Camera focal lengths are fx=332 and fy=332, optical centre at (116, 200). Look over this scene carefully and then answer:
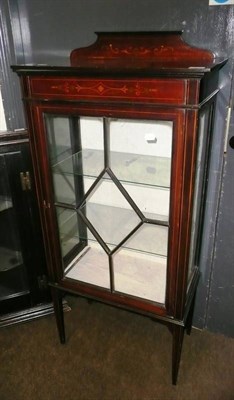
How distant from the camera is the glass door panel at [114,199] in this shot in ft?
3.80

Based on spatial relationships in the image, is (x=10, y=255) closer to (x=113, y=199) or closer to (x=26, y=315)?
(x=26, y=315)

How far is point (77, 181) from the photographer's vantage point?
129 centimetres

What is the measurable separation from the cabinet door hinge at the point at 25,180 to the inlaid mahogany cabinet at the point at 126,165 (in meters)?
0.22

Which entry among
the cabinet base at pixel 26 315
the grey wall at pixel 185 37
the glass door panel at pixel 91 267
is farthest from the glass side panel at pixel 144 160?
the cabinet base at pixel 26 315

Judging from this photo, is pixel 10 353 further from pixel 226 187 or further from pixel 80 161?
pixel 226 187

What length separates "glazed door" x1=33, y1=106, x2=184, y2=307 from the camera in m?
1.15

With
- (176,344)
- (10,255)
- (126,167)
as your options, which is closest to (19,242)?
(10,255)

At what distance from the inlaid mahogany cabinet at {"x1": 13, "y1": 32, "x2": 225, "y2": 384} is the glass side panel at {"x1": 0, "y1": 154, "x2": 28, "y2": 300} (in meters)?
0.29

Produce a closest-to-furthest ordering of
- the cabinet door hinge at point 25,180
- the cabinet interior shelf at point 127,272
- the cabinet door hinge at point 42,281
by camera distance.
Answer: the cabinet interior shelf at point 127,272 < the cabinet door hinge at point 25,180 < the cabinet door hinge at point 42,281

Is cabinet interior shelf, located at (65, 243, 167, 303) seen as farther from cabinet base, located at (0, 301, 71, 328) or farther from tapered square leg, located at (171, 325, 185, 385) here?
cabinet base, located at (0, 301, 71, 328)

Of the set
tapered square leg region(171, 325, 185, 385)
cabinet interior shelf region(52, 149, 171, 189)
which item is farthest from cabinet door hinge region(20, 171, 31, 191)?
tapered square leg region(171, 325, 185, 385)

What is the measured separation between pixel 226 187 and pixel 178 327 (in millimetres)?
550

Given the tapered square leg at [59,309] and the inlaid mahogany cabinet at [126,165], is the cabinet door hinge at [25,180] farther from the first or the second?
the tapered square leg at [59,309]

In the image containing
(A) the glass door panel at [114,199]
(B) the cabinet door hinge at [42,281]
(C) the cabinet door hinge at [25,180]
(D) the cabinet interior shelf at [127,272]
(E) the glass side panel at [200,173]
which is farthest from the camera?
(B) the cabinet door hinge at [42,281]
